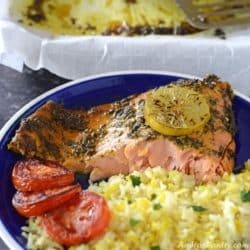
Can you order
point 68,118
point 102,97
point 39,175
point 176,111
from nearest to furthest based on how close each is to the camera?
point 39,175
point 176,111
point 68,118
point 102,97

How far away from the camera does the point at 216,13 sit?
10.0 feet

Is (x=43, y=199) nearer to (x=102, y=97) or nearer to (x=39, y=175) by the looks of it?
(x=39, y=175)

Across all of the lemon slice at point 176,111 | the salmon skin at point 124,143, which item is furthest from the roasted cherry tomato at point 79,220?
the lemon slice at point 176,111

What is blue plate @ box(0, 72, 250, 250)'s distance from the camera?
2326mm

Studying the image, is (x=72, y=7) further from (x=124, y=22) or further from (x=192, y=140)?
(x=192, y=140)

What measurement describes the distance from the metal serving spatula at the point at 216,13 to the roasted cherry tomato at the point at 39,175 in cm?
124

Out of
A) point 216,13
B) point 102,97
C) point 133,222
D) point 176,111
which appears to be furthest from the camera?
point 216,13

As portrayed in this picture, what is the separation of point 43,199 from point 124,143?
1.40 feet

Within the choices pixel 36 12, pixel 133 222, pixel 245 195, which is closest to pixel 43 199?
pixel 133 222

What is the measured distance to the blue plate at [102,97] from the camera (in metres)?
2.33

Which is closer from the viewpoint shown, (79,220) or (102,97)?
(79,220)

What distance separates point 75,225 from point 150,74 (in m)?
0.97

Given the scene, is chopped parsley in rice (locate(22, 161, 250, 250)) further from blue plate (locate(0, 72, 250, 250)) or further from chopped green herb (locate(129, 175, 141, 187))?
blue plate (locate(0, 72, 250, 250))

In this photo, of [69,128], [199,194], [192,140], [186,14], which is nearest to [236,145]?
[192,140]
